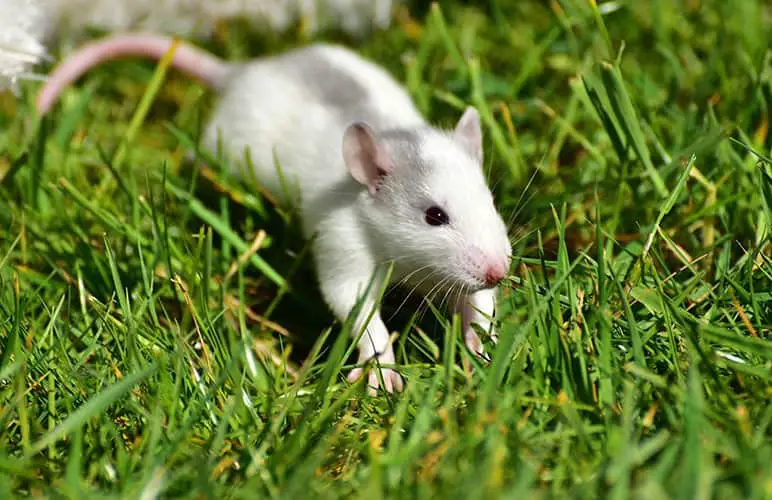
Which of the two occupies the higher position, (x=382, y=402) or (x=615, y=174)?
(x=615, y=174)

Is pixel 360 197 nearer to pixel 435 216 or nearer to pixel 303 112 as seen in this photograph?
pixel 435 216

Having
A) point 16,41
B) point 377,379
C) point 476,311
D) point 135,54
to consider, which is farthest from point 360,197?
point 135,54

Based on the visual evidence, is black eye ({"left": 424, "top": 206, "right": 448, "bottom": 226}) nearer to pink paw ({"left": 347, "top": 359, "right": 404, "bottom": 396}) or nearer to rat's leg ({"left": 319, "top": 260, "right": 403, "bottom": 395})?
rat's leg ({"left": 319, "top": 260, "right": 403, "bottom": 395})

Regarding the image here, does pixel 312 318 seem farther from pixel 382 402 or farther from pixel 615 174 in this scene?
pixel 615 174

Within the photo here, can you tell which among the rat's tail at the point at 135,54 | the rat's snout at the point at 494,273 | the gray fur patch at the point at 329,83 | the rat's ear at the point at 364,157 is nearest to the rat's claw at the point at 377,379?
the rat's snout at the point at 494,273

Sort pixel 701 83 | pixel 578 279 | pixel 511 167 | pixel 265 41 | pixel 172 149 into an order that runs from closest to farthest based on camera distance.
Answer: pixel 578 279 < pixel 511 167 < pixel 701 83 < pixel 172 149 < pixel 265 41

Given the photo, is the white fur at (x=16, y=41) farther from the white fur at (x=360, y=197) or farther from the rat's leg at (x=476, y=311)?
the rat's leg at (x=476, y=311)

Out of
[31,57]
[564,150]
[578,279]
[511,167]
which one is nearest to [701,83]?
[564,150]
